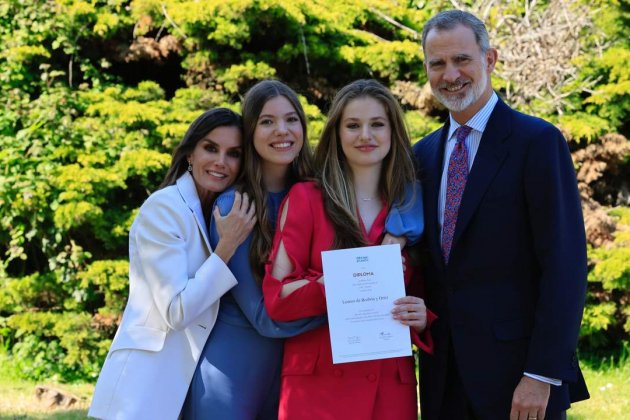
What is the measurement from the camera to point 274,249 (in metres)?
3.30

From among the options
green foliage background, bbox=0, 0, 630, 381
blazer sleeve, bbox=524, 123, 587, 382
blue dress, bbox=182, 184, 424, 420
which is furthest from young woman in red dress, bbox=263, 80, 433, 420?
green foliage background, bbox=0, 0, 630, 381

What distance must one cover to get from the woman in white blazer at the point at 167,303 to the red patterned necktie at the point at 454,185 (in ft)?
2.85

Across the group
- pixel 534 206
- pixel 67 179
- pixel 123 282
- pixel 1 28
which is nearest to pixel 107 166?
pixel 67 179

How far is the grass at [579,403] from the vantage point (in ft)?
20.4

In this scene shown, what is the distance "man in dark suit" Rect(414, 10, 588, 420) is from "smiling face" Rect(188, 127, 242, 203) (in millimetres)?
933

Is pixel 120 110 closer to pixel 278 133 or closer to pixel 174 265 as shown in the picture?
pixel 278 133

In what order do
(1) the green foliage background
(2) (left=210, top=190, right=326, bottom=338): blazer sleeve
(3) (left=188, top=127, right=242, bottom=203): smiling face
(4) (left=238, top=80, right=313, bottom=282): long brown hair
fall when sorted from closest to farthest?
(2) (left=210, top=190, right=326, bottom=338): blazer sleeve → (4) (left=238, top=80, right=313, bottom=282): long brown hair → (3) (left=188, top=127, right=242, bottom=203): smiling face → (1) the green foliage background

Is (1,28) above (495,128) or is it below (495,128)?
above

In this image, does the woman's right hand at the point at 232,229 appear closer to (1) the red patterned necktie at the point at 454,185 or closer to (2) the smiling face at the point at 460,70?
(1) the red patterned necktie at the point at 454,185

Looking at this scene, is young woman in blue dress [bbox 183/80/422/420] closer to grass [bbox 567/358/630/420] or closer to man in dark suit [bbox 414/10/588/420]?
man in dark suit [bbox 414/10/588/420]

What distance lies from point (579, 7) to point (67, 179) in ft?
18.0

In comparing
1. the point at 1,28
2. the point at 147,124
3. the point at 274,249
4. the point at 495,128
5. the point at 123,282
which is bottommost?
the point at 123,282

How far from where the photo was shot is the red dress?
3.20m

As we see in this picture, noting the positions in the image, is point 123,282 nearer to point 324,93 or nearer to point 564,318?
point 324,93
